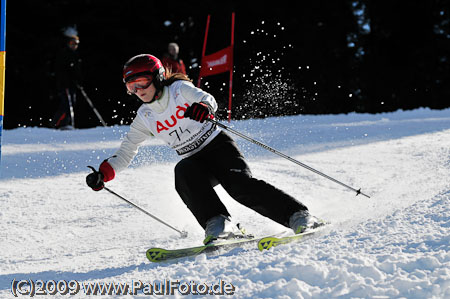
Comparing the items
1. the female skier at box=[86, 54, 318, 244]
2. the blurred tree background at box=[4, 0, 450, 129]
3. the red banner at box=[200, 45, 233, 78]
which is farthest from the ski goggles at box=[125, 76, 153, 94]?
the blurred tree background at box=[4, 0, 450, 129]

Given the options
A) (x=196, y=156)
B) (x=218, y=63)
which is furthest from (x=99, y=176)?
(x=218, y=63)

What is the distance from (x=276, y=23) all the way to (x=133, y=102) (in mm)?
4849

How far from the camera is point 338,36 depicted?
658 inches

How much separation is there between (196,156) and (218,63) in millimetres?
5786

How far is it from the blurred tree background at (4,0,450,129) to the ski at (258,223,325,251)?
8.46 m

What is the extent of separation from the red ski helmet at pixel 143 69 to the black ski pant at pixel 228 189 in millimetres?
511

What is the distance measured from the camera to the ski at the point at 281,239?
2556 mm

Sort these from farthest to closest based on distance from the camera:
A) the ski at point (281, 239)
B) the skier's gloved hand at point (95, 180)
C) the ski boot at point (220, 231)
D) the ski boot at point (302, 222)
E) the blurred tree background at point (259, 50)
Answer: the blurred tree background at point (259, 50)
the skier's gloved hand at point (95, 180)
the ski boot at point (302, 222)
the ski boot at point (220, 231)
the ski at point (281, 239)

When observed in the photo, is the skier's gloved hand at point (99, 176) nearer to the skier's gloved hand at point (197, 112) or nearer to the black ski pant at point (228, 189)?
the black ski pant at point (228, 189)

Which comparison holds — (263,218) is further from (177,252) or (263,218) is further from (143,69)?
(143,69)

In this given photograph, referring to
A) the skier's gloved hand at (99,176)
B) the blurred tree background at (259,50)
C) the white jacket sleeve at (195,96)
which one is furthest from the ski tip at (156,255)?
the blurred tree background at (259,50)

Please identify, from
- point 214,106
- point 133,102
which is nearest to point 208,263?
point 214,106

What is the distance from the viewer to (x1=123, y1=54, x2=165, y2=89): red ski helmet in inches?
119

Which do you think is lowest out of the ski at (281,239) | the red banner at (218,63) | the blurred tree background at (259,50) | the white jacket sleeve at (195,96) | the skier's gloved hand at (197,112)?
the ski at (281,239)
